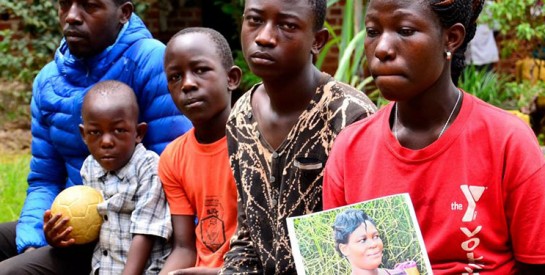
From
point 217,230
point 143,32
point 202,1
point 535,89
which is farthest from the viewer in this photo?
point 202,1

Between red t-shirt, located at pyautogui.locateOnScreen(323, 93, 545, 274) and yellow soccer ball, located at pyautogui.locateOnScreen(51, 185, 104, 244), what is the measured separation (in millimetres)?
1389

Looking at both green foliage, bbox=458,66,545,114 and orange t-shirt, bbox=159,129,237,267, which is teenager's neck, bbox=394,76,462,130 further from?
green foliage, bbox=458,66,545,114

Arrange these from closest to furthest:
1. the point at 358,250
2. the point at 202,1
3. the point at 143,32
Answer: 1. the point at 358,250
2. the point at 143,32
3. the point at 202,1

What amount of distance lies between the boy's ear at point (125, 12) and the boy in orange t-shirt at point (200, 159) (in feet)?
1.53

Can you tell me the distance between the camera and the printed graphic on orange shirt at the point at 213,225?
3238mm

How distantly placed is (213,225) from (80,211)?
1.74 ft

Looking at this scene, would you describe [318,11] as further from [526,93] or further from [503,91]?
[503,91]

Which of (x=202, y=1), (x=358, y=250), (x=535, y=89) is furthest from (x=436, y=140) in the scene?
(x=202, y=1)

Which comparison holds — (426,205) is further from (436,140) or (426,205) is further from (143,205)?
(143,205)

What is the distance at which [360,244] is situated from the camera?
2266mm

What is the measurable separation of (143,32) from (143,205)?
0.82 meters

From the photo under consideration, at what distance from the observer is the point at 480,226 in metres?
2.30

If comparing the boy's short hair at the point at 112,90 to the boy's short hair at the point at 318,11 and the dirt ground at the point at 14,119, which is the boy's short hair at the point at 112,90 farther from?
the dirt ground at the point at 14,119

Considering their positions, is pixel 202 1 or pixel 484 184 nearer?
pixel 484 184
